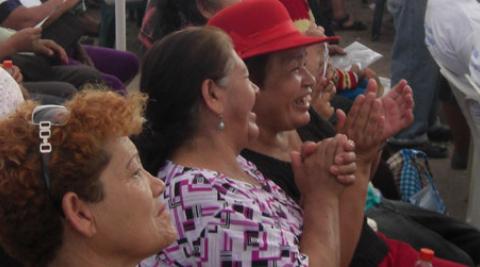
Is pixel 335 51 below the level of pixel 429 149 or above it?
above

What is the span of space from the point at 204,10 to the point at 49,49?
104cm

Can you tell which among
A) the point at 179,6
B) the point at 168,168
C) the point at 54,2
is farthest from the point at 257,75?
the point at 54,2

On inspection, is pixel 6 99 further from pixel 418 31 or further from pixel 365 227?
pixel 418 31

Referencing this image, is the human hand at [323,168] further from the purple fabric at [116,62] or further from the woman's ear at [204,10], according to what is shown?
the purple fabric at [116,62]

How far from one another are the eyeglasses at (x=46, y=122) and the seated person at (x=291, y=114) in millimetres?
853

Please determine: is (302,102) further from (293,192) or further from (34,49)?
(34,49)

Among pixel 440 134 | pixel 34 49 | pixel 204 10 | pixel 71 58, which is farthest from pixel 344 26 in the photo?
pixel 204 10

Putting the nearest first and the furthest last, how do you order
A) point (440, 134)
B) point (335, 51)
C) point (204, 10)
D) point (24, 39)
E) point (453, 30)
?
point (204, 10) → point (453, 30) → point (24, 39) → point (335, 51) → point (440, 134)

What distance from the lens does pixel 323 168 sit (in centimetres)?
203

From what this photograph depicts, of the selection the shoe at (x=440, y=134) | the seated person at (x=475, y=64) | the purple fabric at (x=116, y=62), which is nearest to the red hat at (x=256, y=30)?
the seated person at (x=475, y=64)

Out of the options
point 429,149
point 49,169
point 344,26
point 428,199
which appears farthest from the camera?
point 344,26

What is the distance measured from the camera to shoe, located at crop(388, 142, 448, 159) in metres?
4.83

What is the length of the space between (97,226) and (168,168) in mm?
452

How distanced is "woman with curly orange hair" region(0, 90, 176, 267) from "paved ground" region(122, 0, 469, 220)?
2.12 m
